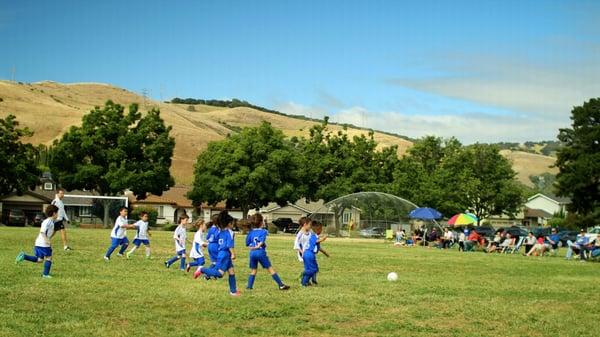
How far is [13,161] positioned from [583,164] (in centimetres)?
5249

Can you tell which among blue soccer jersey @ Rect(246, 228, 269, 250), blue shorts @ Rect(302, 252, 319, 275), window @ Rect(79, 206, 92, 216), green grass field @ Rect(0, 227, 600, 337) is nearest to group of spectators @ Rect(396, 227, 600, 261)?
green grass field @ Rect(0, 227, 600, 337)

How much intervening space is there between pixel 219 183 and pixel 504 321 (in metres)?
64.3

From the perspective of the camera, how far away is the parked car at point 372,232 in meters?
61.8

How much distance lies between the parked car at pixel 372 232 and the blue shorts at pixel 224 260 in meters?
46.5

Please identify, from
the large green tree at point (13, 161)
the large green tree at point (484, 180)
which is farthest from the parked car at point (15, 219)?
the large green tree at point (484, 180)

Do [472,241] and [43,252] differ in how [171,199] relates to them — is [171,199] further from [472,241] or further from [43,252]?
[43,252]

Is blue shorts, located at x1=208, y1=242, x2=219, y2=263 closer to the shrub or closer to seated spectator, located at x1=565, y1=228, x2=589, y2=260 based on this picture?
seated spectator, located at x1=565, y1=228, x2=589, y2=260

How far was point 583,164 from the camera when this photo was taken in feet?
244

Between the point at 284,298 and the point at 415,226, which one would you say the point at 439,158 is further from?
the point at 284,298

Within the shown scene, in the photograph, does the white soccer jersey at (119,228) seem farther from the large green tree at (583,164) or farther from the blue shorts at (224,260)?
the large green tree at (583,164)

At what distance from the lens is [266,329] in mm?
11500

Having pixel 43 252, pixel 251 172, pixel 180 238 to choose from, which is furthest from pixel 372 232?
pixel 43 252

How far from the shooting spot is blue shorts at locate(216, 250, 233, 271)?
1563 cm

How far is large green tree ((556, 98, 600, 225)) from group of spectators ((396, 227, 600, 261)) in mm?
24090
